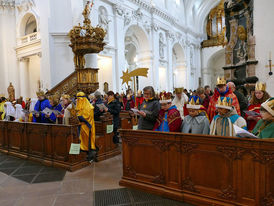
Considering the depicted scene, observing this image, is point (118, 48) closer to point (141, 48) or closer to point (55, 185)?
point (141, 48)

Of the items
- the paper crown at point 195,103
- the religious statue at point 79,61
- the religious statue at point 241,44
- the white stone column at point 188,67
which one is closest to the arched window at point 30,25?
the religious statue at point 79,61

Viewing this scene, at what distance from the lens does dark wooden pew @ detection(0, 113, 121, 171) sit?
16.5 feet

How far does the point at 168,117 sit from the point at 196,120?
0.50 metres

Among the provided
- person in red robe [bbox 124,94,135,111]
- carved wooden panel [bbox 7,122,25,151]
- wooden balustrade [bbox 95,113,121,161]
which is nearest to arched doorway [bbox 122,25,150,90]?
person in red robe [bbox 124,94,135,111]

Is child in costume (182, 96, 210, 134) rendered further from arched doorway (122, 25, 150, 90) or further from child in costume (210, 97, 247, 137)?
arched doorway (122, 25, 150, 90)

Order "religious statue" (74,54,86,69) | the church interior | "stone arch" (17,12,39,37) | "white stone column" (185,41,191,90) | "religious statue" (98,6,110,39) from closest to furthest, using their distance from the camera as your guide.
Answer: the church interior, "religious statue" (74,54,86,69), "religious statue" (98,6,110,39), "stone arch" (17,12,39,37), "white stone column" (185,41,191,90)

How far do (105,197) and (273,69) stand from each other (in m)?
7.22

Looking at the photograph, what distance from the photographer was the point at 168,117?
3709mm

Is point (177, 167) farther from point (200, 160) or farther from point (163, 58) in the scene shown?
point (163, 58)

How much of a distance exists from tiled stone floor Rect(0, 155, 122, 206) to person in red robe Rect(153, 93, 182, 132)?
4.50 ft

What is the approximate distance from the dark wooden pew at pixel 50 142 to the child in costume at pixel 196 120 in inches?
108

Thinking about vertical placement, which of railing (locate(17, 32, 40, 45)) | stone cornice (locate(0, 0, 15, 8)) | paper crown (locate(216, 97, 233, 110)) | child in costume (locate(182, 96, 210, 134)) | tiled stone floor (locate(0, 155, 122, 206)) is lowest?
tiled stone floor (locate(0, 155, 122, 206))

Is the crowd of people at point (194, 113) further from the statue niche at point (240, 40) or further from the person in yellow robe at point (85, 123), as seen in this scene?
the statue niche at point (240, 40)

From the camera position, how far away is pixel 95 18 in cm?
1270
